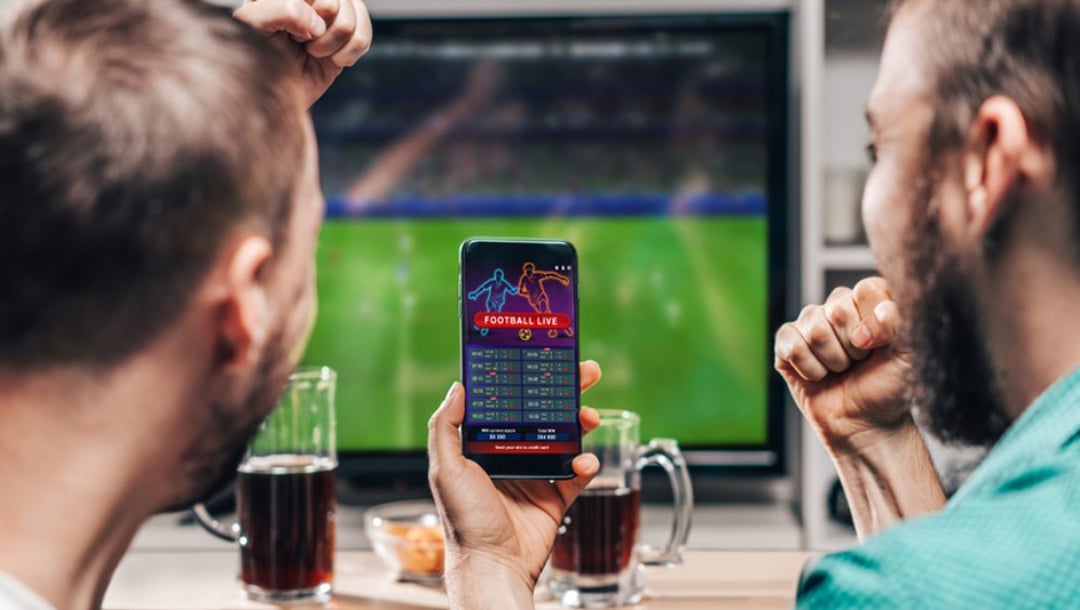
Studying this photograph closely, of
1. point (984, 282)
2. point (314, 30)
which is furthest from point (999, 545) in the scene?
point (314, 30)

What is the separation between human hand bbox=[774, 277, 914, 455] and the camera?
3.67ft

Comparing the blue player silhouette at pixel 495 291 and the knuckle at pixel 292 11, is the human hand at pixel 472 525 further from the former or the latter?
the knuckle at pixel 292 11

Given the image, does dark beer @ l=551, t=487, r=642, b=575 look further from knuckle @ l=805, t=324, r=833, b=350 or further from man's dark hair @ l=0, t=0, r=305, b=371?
man's dark hair @ l=0, t=0, r=305, b=371

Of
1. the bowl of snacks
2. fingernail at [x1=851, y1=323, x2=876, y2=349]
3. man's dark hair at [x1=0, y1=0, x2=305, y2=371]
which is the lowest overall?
the bowl of snacks

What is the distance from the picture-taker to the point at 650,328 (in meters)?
2.35

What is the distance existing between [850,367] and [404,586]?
0.56m

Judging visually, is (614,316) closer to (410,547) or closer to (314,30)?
(410,547)

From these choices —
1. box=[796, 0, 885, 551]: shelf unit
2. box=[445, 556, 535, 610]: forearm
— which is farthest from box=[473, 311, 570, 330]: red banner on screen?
box=[796, 0, 885, 551]: shelf unit

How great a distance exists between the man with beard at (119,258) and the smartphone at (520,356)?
0.40 meters

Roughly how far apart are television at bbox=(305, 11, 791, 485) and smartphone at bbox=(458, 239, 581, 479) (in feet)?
3.94

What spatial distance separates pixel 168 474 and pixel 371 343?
165cm

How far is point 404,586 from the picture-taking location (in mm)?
1316

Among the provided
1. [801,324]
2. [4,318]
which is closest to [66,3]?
[4,318]

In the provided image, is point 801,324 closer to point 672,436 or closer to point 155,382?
point 155,382
